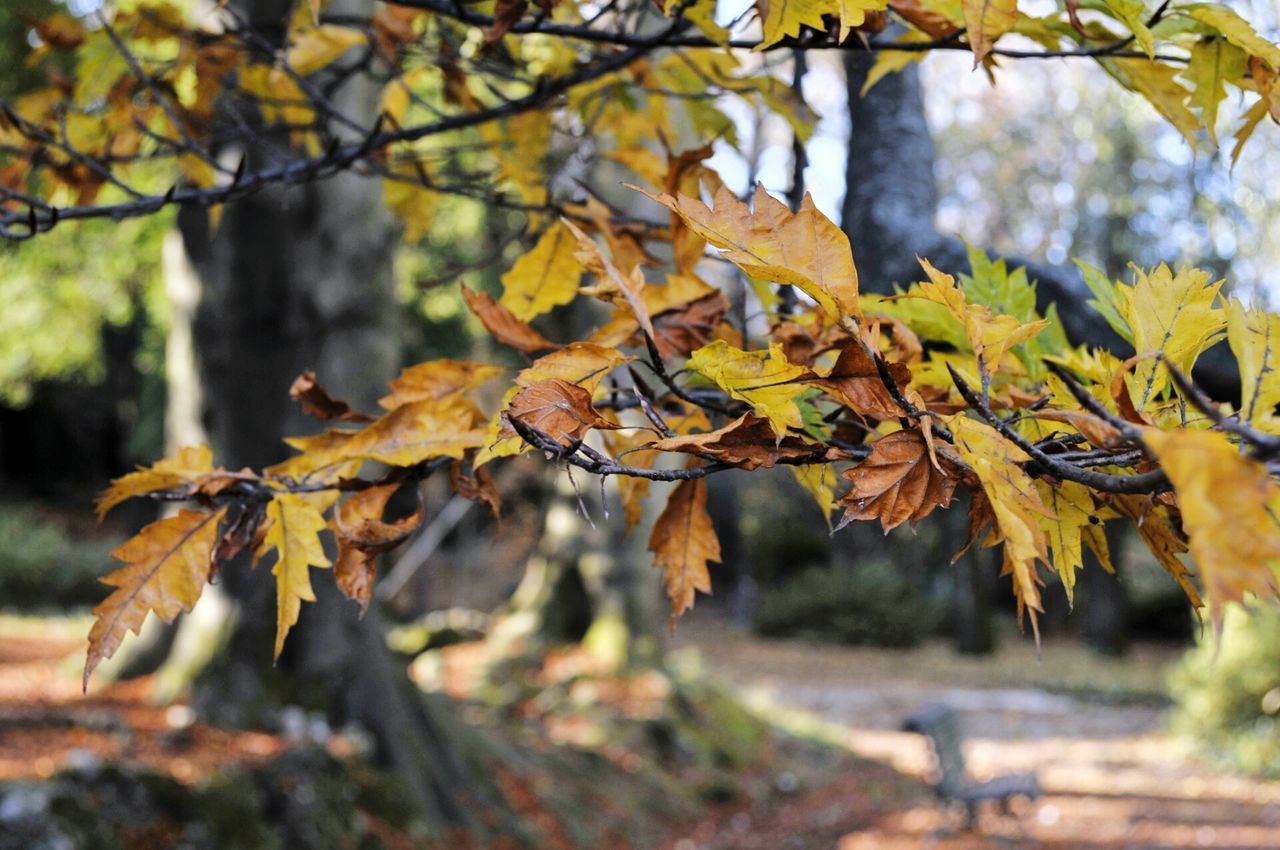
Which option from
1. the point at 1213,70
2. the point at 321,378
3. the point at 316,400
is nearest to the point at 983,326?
the point at 1213,70

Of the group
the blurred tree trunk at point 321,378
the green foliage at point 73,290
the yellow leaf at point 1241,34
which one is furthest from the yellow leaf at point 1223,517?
the green foliage at point 73,290

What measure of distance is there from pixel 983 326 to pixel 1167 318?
0.14 meters

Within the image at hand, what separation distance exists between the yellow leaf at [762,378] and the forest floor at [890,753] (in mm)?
924

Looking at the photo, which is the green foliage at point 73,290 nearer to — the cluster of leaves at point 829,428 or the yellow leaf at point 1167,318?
the cluster of leaves at point 829,428

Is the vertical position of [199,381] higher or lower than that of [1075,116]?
lower

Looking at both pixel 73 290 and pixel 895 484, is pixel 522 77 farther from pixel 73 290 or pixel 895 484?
pixel 73 290

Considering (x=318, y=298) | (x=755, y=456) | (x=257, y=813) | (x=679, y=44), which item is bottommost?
(x=257, y=813)

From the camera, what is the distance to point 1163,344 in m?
0.82

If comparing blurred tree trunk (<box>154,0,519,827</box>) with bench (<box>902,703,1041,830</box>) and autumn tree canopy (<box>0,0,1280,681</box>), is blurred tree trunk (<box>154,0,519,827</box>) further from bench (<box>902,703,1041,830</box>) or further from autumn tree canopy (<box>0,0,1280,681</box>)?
autumn tree canopy (<box>0,0,1280,681</box>)

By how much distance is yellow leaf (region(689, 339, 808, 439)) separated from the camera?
81 centimetres

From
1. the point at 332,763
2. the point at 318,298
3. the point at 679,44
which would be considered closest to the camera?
the point at 679,44

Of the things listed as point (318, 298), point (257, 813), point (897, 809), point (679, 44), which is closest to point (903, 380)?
point (679, 44)

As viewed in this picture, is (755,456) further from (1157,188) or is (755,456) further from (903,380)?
(1157,188)

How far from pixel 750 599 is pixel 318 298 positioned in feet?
54.6
